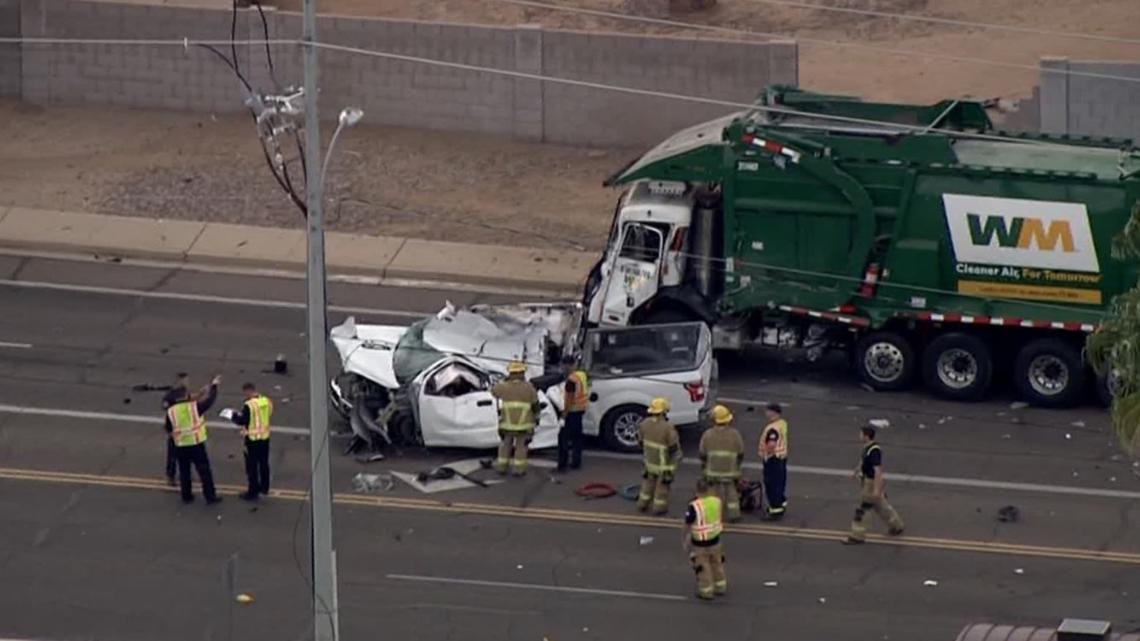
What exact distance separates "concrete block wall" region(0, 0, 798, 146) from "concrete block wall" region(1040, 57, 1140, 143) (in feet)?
13.3

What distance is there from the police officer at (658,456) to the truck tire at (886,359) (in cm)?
470

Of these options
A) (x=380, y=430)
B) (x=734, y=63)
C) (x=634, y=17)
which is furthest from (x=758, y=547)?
(x=634, y=17)

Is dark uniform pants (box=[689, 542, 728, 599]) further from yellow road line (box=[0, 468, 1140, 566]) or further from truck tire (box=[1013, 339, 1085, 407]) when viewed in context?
truck tire (box=[1013, 339, 1085, 407])

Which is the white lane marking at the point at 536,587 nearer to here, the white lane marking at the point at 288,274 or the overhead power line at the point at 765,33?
the white lane marking at the point at 288,274

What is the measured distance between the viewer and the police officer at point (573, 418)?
2748cm

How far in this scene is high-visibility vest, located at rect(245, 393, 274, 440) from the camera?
86.5 ft

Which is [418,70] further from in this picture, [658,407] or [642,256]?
[658,407]

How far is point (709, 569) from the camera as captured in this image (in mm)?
24125

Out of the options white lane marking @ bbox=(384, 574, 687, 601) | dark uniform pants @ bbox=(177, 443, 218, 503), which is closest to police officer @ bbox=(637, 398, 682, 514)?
white lane marking @ bbox=(384, 574, 687, 601)

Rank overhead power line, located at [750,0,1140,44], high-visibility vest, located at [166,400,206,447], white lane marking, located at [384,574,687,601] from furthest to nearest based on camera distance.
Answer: overhead power line, located at [750,0,1140,44] → high-visibility vest, located at [166,400,206,447] → white lane marking, located at [384,574,687,601]

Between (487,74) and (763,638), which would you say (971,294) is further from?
(487,74)

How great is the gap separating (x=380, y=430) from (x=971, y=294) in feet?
24.0

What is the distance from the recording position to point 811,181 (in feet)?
99.2

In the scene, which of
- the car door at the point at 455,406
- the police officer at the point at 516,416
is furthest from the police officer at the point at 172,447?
the police officer at the point at 516,416
